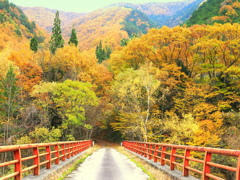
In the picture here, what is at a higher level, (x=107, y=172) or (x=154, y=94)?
(x=154, y=94)

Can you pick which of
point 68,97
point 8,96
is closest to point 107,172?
point 68,97

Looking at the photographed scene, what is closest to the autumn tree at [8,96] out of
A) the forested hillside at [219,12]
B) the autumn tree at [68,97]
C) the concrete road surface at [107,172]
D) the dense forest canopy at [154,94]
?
the dense forest canopy at [154,94]

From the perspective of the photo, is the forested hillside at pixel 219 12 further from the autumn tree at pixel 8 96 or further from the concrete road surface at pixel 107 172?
the concrete road surface at pixel 107 172

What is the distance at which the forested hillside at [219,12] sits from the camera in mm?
55106

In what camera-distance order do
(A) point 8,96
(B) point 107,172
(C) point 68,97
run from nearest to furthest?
(B) point 107,172
(A) point 8,96
(C) point 68,97

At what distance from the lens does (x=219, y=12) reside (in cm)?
6206

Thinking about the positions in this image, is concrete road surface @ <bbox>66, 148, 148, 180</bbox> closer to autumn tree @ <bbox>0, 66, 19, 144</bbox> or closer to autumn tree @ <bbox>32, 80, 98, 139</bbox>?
autumn tree @ <bbox>32, 80, 98, 139</bbox>

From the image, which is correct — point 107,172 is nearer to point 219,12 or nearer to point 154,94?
point 154,94

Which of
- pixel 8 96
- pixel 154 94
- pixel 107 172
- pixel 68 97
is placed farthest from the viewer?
pixel 68 97

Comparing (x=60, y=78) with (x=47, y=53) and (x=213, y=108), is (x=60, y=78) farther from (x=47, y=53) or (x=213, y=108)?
(x=213, y=108)

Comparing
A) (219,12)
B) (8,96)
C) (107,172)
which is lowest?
(107,172)

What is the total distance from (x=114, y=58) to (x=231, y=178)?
43.7 metres

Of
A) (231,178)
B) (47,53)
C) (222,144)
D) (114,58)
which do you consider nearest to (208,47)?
(222,144)

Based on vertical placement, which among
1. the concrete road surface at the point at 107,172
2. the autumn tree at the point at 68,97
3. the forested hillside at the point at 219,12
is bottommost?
the concrete road surface at the point at 107,172
